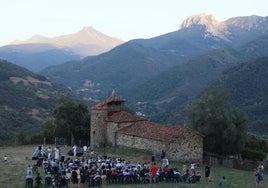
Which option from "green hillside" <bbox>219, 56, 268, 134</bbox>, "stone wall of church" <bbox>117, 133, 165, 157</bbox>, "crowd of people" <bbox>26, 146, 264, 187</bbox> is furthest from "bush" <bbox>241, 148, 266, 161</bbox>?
"green hillside" <bbox>219, 56, 268, 134</bbox>

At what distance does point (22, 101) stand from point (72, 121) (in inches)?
2454

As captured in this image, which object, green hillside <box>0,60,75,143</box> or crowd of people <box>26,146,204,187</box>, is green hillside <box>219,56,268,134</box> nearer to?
green hillside <box>0,60,75,143</box>

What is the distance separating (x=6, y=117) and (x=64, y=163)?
217 ft

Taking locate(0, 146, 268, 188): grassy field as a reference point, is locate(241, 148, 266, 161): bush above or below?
above

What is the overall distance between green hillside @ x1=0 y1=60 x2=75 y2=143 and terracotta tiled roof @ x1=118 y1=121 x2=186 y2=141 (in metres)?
26.0

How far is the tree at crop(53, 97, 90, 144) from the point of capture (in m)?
52.3

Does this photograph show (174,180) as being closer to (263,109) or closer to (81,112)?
(81,112)

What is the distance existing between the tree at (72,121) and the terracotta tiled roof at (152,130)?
29.7ft

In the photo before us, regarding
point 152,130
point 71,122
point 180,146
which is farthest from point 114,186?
point 71,122

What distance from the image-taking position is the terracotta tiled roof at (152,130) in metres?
40.2

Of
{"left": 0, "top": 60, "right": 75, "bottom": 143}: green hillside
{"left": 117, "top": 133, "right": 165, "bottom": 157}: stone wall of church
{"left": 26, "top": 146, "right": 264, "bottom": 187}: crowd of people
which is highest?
{"left": 0, "top": 60, "right": 75, "bottom": 143}: green hillside

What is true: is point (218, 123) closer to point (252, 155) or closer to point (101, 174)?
point (252, 155)

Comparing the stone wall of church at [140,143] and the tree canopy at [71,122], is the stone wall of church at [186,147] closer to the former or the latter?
the stone wall of church at [140,143]

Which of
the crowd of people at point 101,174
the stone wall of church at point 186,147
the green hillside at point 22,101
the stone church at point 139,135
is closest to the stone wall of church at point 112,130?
the stone church at point 139,135
